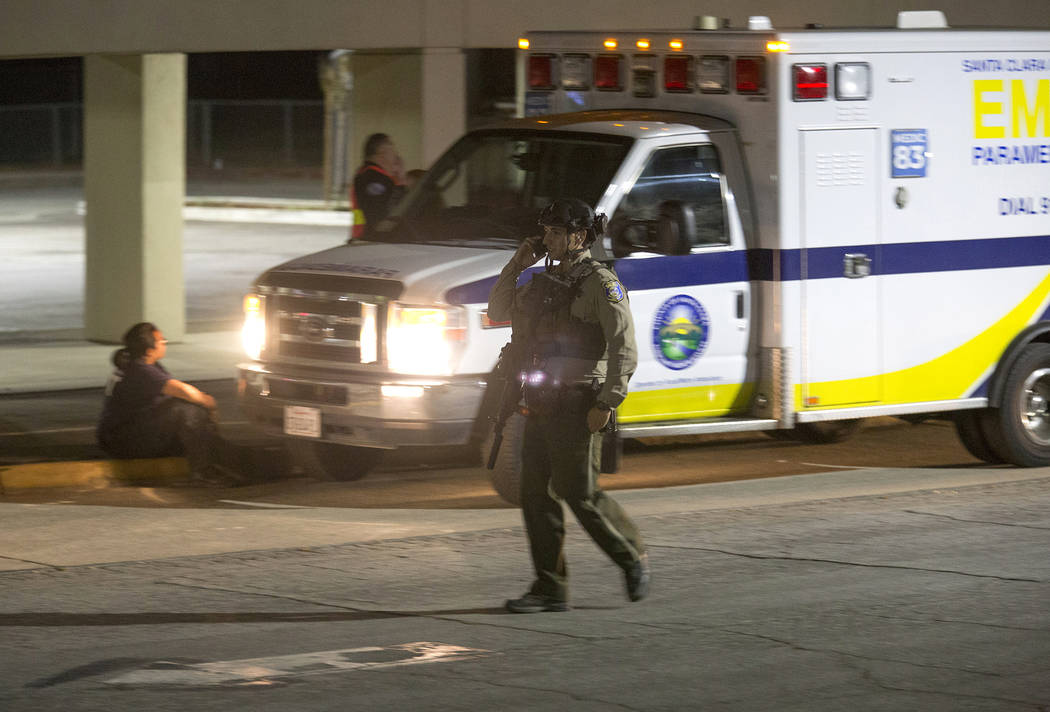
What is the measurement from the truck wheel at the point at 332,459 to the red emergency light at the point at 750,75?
122 inches

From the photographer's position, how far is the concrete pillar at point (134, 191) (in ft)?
55.4

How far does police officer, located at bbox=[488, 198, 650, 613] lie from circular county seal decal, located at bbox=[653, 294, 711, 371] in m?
2.78

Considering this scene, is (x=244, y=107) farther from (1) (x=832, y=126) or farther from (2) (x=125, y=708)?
(2) (x=125, y=708)

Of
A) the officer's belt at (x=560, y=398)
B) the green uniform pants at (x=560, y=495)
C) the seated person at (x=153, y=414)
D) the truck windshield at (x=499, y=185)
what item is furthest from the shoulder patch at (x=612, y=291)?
the seated person at (x=153, y=414)

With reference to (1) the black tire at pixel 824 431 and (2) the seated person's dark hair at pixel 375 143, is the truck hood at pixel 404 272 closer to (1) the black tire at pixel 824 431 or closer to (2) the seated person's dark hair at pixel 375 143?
(2) the seated person's dark hair at pixel 375 143

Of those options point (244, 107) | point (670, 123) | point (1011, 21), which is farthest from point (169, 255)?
point (244, 107)

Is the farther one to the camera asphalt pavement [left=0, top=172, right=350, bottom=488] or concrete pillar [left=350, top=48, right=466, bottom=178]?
concrete pillar [left=350, top=48, right=466, bottom=178]

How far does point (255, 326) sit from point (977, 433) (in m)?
4.75

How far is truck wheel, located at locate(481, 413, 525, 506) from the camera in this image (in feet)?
33.6

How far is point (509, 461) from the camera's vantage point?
1027 centimetres

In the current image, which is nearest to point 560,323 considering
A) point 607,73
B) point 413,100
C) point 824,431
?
point 607,73

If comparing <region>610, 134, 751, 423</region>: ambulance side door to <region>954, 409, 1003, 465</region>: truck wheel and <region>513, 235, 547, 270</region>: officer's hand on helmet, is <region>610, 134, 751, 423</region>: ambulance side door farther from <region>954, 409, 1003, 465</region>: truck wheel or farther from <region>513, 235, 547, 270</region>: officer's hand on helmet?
<region>513, 235, 547, 270</region>: officer's hand on helmet

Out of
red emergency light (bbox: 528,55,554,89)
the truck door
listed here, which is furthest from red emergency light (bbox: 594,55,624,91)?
the truck door

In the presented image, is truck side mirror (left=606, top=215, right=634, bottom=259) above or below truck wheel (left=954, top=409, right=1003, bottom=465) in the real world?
above
